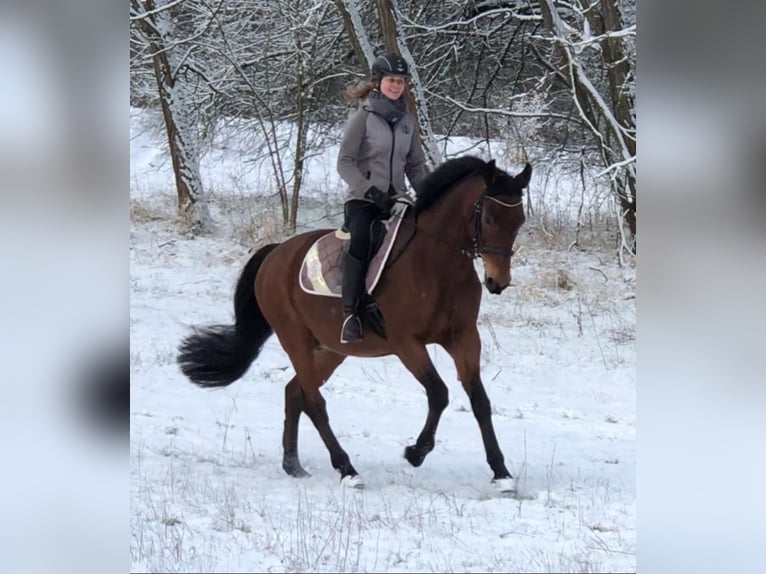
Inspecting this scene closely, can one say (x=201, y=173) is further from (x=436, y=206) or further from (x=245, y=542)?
(x=245, y=542)

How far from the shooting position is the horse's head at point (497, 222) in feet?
12.0

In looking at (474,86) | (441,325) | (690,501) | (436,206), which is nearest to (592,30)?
(474,86)

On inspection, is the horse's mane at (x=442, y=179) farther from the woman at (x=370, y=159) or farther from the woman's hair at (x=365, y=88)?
the woman's hair at (x=365, y=88)

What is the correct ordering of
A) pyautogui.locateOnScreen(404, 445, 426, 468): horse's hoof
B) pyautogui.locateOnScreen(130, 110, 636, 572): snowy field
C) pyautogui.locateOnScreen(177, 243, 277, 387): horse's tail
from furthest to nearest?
pyautogui.locateOnScreen(177, 243, 277, 387): horse's tail, pyautogui.locateOnScreen(404, 445, 426, 468): horse's hoof, pyautogui.locateOnScreen(130, 110, 636, 572): snowy field

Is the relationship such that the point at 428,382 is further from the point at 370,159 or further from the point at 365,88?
the point at 365,88

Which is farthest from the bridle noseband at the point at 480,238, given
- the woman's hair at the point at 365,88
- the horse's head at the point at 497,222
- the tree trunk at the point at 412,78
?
the tree trunk at the point at 412,78

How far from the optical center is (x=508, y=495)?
388cm

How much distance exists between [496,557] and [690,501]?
106 cm

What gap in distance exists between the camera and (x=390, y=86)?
12.7 ft

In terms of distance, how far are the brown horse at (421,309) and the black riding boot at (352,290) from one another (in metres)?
0.07

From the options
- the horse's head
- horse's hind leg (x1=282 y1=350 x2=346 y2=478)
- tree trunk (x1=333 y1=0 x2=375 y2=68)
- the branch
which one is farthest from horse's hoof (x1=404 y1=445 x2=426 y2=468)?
the branch

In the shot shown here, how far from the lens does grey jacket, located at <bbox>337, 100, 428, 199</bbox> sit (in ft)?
12.7

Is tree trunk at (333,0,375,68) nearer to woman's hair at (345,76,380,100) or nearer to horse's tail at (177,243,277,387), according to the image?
woman's hair at (345,76,380,100)

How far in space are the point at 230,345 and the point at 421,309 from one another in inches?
43.0
